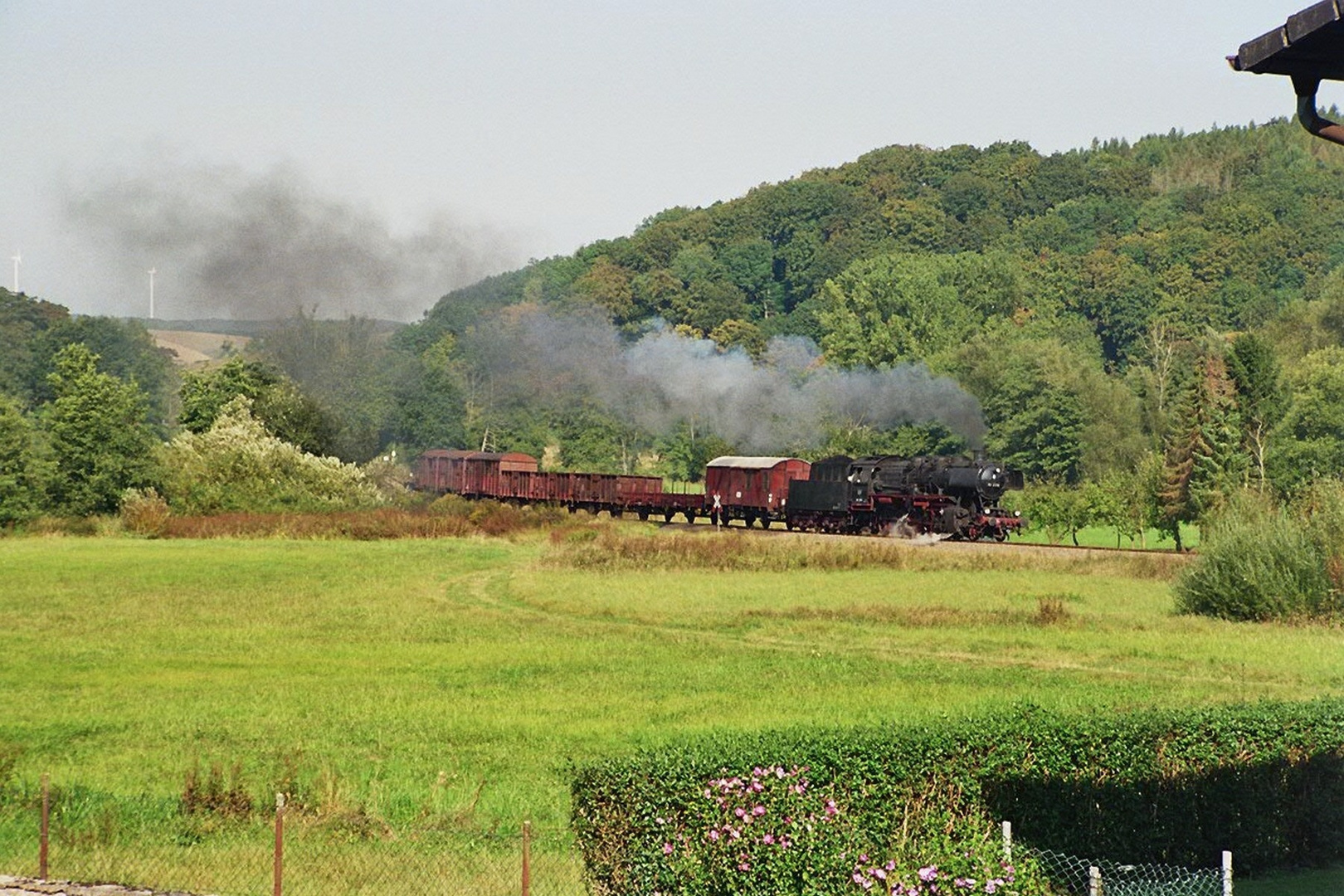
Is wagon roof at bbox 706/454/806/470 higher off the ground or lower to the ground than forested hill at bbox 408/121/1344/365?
lower

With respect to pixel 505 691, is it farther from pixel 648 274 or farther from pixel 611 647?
pixel 648 274

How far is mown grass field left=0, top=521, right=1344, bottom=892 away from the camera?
84.6ft

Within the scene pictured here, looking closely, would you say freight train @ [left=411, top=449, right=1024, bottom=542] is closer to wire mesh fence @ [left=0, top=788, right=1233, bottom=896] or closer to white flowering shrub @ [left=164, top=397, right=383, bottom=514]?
white flowering shrub @ [left=164, top=397, right=383, bottom=514]

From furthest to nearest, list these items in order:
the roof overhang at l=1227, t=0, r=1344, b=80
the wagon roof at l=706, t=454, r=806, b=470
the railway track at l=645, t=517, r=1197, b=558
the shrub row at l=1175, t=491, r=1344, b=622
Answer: the wagon roof at l=706, t=454, r=806, b=470 < the railway track at l=645, t=517, r=1197, b=558 < the shrub row at l=1175, t=491, r=1344, b=622 < the roof overhang at l=1227, t=0, r=1344, b=80

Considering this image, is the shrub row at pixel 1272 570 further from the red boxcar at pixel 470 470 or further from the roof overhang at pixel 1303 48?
the red boxcar at pixel 470 470

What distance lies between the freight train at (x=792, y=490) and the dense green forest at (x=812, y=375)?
7709 millimetres

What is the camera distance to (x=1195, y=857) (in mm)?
19156

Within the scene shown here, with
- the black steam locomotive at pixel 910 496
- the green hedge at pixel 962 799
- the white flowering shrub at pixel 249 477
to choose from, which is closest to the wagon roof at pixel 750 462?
the black steam locomotive at pixel 910 496

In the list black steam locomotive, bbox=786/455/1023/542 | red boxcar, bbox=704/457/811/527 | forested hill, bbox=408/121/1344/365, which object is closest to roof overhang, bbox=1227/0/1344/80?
black steam locomotive, bbox=786/455/1023/542

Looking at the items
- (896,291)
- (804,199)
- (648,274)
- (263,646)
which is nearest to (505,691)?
(263,646)

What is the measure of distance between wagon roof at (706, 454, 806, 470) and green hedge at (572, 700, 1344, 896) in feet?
201

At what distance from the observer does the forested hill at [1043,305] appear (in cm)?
9506

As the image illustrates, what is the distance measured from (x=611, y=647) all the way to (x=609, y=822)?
22301mm

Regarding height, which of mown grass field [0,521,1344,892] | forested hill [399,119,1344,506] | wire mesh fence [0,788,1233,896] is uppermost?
forested hill [399,119,1344,506]
